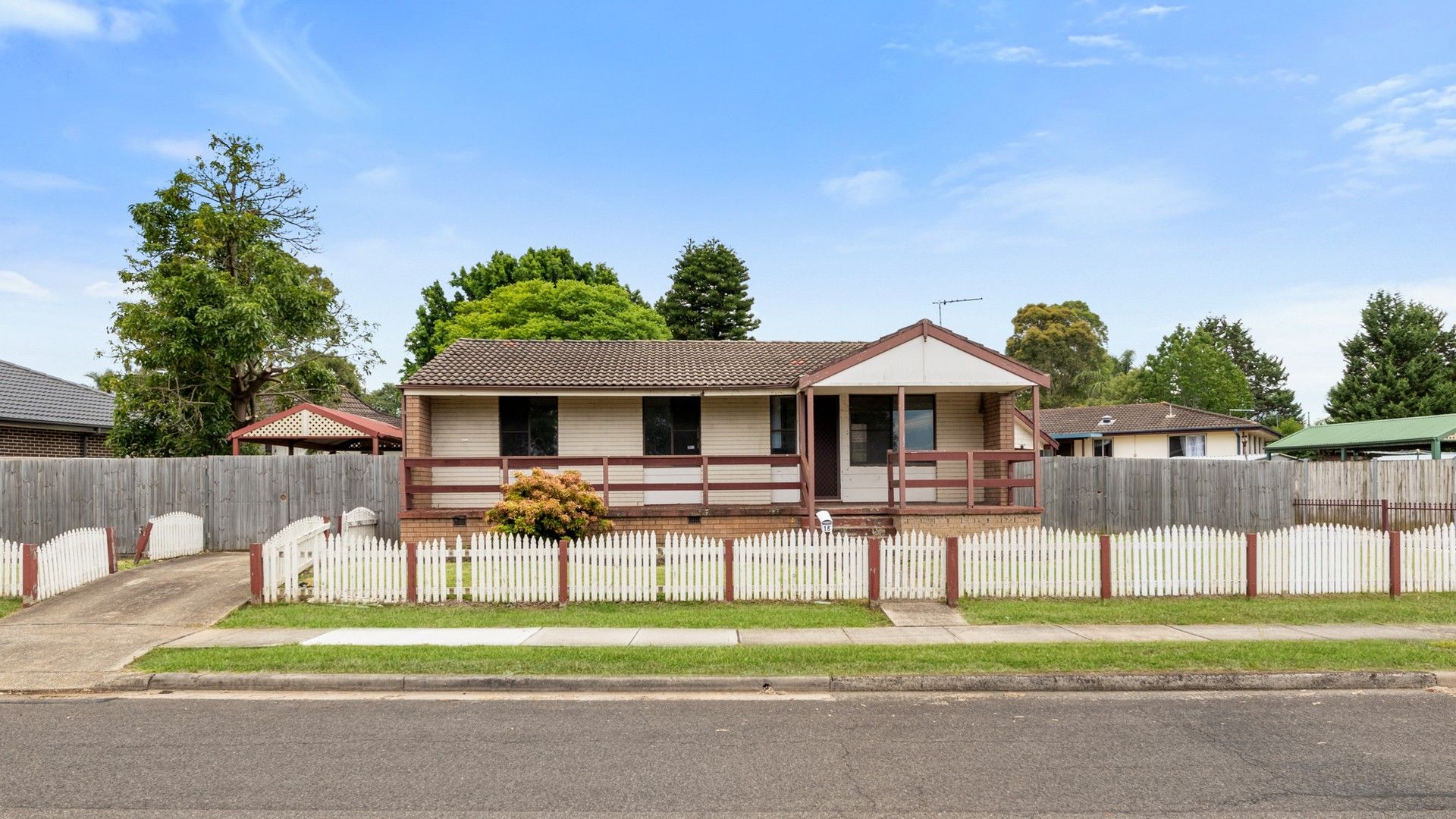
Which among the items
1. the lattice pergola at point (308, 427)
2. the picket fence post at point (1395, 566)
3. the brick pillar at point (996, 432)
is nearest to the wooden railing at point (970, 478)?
the brick pillar at point (996, 432)

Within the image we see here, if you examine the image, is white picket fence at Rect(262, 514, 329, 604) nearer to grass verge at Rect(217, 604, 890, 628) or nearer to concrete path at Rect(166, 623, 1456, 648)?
grass verge at Rect(217, 604, 890, 628)

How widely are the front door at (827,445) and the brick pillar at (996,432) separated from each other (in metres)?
3.25

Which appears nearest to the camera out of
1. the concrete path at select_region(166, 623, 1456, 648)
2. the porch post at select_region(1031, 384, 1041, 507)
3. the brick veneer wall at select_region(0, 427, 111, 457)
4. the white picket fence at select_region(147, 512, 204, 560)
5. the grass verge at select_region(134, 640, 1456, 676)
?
the grass verge at select_region(134, 640, 1456, 676)

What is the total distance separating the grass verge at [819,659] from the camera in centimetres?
853

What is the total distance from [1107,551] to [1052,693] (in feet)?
15.1

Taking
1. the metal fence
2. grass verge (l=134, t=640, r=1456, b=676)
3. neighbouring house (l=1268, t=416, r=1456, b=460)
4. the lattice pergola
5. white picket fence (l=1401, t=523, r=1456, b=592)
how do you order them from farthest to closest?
neighbouring house (l=1268, t=416, r=1456, b=460)
the lattice pergola
the metal fence
white picket fence (l=1401, t=523, r=1456, b=592)
grass verge (l=134, t=640, r=1456, b=676)

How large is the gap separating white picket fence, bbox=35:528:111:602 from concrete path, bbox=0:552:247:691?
0.16 m

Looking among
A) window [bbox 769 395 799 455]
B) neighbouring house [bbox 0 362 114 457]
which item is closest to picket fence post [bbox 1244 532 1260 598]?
window [bbox 769 395 799 455]

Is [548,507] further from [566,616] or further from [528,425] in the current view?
[528,425]

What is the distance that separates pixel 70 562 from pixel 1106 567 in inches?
584

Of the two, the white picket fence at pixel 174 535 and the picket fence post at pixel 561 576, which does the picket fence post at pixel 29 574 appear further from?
the picket fence post at pixel 561 576

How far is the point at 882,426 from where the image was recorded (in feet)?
63.6

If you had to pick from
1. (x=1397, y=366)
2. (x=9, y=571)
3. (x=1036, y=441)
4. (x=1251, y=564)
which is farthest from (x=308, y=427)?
(x=1397, y=366)

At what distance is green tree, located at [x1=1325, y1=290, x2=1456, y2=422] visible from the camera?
140 ft
